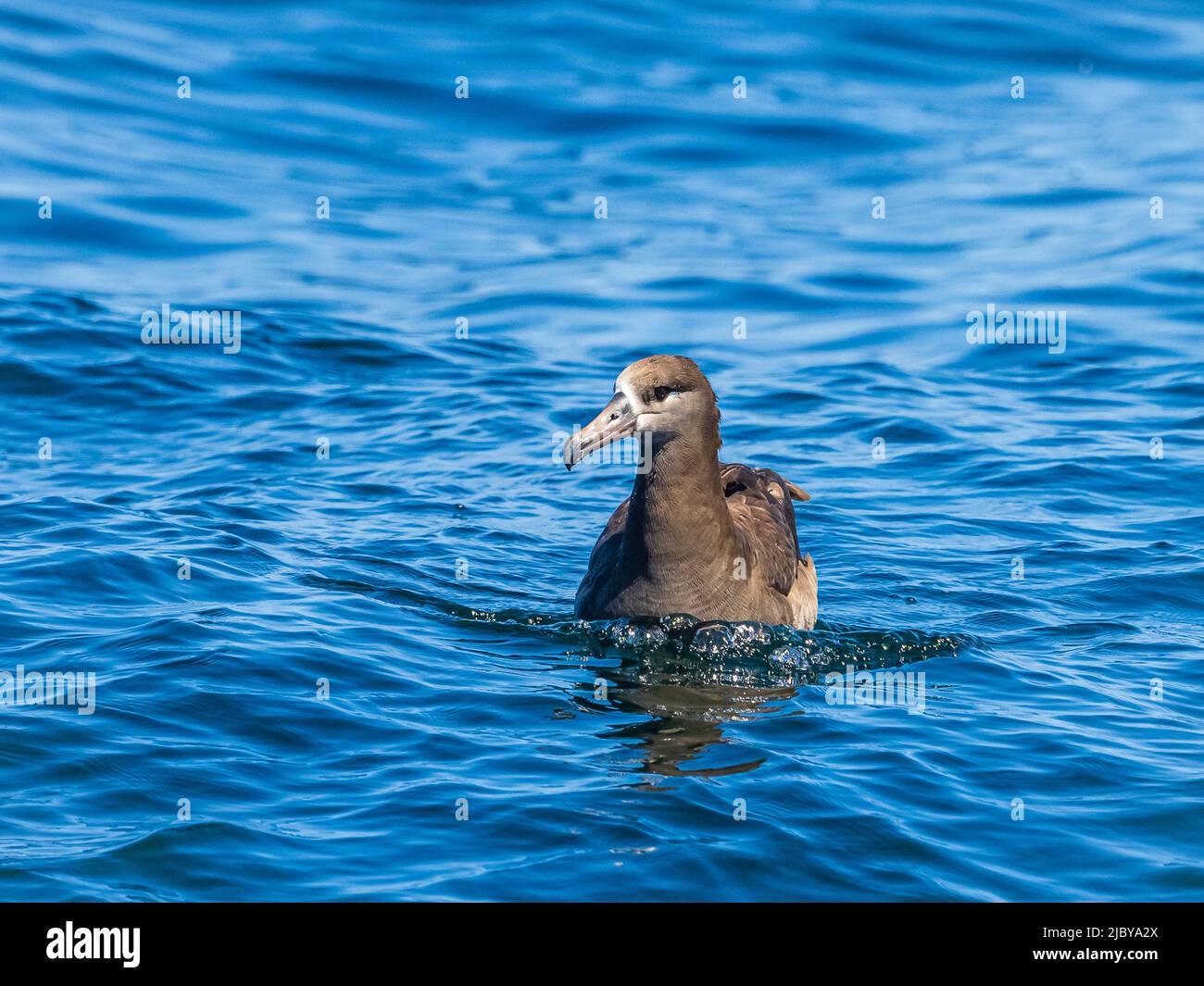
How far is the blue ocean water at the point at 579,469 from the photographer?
720 centimetres

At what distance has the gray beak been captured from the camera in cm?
861

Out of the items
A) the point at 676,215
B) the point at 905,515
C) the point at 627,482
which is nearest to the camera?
the point at 905,515

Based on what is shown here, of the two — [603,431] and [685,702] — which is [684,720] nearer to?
[685,702]

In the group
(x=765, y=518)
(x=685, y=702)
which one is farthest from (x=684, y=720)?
(x=765, y=518)

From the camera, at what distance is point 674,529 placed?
9258mm

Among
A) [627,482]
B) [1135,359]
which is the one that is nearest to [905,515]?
[627,482]

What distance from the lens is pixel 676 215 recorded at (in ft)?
68.4

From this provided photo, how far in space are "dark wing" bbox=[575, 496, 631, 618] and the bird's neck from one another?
0.22 metres

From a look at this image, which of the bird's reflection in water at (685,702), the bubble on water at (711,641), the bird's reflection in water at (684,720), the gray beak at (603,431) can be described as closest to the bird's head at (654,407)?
the gray beak at (603,431)

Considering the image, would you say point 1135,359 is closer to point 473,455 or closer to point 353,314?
point 473,455

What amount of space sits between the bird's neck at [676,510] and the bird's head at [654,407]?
8 centimetres

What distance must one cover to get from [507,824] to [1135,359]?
1136 centimetres

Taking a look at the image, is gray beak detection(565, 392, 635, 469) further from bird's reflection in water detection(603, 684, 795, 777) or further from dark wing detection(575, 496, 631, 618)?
bird's reflection in water detection(603, 684, 795, 777)
